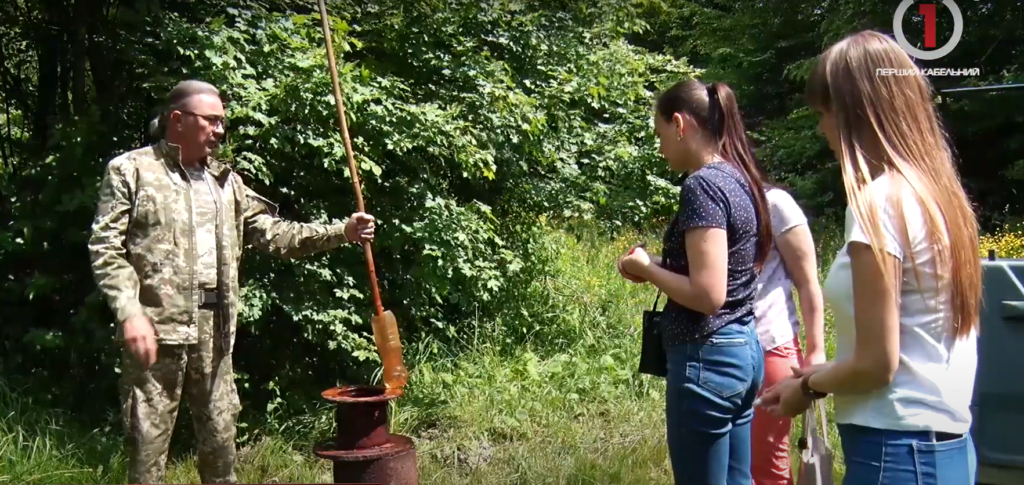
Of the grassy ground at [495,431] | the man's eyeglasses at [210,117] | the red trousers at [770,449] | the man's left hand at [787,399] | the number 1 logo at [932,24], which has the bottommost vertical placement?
the grassy ground at [495,431]

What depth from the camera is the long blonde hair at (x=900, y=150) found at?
1.66 metres

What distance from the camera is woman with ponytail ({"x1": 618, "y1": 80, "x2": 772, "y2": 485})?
224 cm

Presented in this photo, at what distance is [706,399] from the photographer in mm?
2252

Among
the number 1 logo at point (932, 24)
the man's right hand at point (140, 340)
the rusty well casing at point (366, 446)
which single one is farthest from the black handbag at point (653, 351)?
the number 1 logo at point (932, 24)

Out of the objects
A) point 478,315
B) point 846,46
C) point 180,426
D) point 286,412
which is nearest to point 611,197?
point 478,315

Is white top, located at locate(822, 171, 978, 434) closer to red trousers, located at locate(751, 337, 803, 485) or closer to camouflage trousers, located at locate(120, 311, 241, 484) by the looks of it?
red trousers, located at locate(751, 337, 803, 485)

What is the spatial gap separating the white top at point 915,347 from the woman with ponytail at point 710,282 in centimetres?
54

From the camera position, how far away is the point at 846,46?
1778mm

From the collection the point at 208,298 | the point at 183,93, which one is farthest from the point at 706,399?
the point at 183,93

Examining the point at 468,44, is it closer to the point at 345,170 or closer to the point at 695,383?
the point at 345,170

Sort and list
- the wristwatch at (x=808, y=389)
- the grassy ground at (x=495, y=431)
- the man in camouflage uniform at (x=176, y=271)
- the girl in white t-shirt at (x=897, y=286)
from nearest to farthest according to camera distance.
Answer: the girl in white t-shirt at (x=897, y=286)
the wristwatch at (x=808, y=389)
the man in camouflage uniform at (x=176, y=271)
the grassy ground at (x=495, y=431)

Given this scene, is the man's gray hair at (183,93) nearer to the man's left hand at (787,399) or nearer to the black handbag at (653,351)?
the black handbag at (653,351)

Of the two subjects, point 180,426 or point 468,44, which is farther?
point 468,44

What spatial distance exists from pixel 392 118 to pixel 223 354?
1959 millimetres
